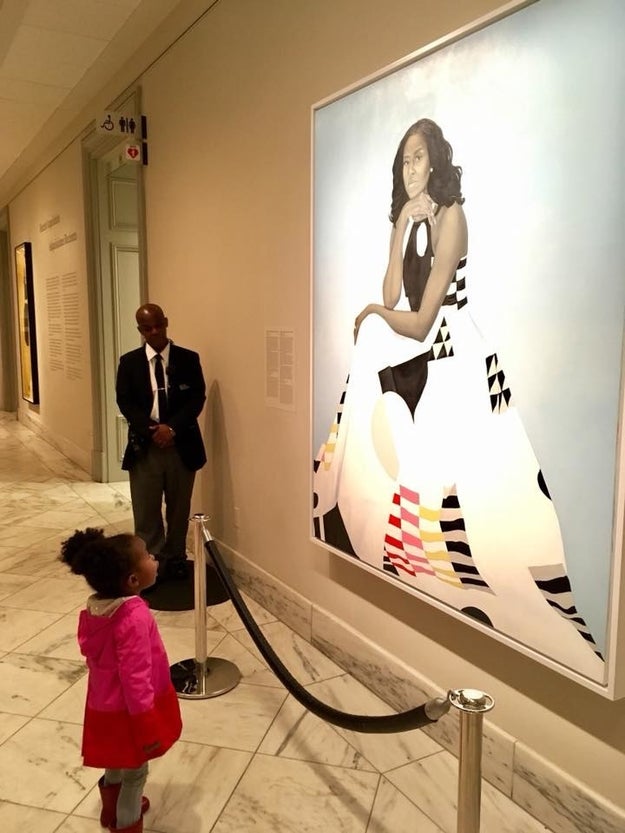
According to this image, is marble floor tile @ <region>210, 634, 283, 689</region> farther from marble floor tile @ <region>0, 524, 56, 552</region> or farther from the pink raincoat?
marble floor tile @ <region>0, 524, 56, 552</region>

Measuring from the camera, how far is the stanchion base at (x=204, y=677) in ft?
10.4

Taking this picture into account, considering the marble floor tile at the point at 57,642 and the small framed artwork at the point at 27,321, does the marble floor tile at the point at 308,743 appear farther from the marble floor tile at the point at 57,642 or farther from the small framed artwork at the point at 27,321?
the small framed artwork at the point at 27,321

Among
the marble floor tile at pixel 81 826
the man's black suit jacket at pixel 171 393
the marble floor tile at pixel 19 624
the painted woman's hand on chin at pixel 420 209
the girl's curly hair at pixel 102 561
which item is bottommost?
the marble floor tile at pixel 19 624

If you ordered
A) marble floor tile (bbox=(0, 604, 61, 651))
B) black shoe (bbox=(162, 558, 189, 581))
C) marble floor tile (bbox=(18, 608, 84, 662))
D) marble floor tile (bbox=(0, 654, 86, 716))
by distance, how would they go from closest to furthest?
marble floor tile (bbox=(0, 654, 86, 716))
marble floor tile (bbox=(18, 608, 84, 662))
marble floor tile (bbox=(0, 604, 61, 651))
black shoe (bbox=(162, 558, 189, 581))

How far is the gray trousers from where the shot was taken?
4.47 meters

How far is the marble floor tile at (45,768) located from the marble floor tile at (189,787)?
101mm

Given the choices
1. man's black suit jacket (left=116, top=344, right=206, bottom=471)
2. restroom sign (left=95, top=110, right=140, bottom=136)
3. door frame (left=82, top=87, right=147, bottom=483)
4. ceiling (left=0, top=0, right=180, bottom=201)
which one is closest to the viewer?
man's black suit jacket (left=116, top=344, right=206, bottom=471)

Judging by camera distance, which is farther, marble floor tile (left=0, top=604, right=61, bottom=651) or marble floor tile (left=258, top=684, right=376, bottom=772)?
marble floor tile (left=0, top=604, right=61, bottom=651)

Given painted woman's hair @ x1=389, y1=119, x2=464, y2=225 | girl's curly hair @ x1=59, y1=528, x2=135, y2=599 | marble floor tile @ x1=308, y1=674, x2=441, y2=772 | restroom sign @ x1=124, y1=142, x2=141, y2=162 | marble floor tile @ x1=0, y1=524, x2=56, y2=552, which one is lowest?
marble floor tile @ x1=0, y1=524, x2=56, y2=552

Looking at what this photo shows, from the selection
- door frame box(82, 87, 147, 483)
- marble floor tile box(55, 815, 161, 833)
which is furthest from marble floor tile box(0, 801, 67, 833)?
door frame box(82, 87, 147, 483)

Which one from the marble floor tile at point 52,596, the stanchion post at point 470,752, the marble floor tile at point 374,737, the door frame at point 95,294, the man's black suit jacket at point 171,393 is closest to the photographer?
the stanchion post at point 470,752

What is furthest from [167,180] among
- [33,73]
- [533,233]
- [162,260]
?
[533,233]

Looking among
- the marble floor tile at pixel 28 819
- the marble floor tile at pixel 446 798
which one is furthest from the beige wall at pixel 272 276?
the marble floor tile at pixel 28 819

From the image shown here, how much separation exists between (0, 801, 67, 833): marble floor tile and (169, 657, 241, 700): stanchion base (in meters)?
0.84
